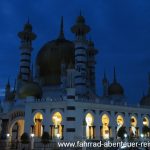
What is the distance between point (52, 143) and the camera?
104ft

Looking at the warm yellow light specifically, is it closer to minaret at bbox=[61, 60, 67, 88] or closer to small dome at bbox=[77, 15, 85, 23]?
minaret at bbox=[61, 60, 67, 88]

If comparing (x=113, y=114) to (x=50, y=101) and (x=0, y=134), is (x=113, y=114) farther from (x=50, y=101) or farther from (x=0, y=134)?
(x=0, y=134)

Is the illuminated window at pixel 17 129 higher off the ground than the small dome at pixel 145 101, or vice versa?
the small dome at pixel 145 101

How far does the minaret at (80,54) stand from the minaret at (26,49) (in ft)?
26.7

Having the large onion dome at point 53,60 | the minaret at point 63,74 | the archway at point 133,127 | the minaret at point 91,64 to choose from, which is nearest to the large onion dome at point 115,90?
the minaret at point 91,64

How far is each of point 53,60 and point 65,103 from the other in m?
14.0

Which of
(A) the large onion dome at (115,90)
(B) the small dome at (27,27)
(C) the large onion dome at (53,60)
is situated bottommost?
(A) the large onion dome at (115,90)

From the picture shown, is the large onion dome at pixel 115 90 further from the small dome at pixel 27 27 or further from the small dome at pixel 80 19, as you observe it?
the small dome at pixel 27 27

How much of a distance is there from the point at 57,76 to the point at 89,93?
589cm

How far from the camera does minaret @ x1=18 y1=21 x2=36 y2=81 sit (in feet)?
155

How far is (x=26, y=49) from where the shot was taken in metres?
48.6

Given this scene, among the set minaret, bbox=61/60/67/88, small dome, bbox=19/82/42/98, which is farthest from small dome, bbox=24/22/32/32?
small dome, bbox=19/82/42/98

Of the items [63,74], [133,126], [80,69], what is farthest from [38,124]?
[133,126]

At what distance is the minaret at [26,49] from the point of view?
47219mm
